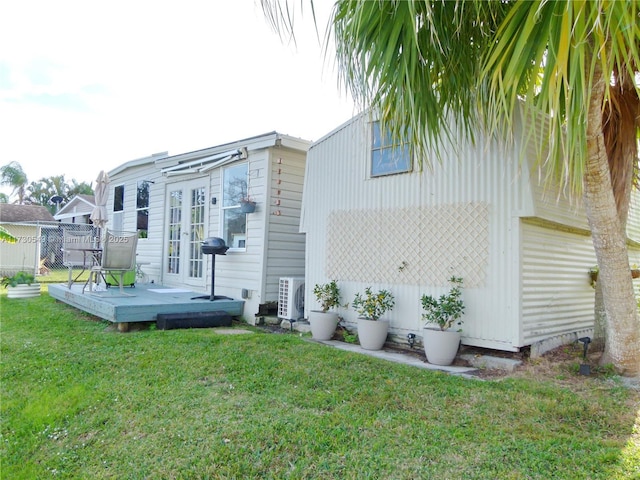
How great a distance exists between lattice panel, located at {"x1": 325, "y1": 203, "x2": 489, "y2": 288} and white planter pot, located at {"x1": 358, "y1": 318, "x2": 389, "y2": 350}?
65 cm

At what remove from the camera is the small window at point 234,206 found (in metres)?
7.78

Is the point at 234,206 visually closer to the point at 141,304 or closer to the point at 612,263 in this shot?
the point at 141,304

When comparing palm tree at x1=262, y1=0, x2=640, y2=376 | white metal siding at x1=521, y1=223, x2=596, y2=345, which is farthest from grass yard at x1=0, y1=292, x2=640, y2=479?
palm tree at x1=262, y1=0, x2=640, y2=376

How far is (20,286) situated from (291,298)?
719 centimetres

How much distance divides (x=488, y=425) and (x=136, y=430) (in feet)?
8.08

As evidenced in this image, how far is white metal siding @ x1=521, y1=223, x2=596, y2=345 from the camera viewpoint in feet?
15.6

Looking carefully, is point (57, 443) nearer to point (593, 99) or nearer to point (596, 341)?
point (593, 99)

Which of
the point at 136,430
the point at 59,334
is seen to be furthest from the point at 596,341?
the point at 59,334

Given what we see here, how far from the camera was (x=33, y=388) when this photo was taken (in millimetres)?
3916

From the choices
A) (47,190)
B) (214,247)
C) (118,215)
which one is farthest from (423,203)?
(47,190)

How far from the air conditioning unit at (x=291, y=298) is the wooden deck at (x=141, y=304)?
0.83m

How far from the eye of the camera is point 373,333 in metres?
5.39

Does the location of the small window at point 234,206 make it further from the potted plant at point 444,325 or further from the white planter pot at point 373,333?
the potted plant at point 444,325

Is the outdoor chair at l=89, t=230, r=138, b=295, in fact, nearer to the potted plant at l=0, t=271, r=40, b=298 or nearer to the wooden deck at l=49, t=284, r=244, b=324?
the wooden deck at l=49, t=284, r=244, b=324
